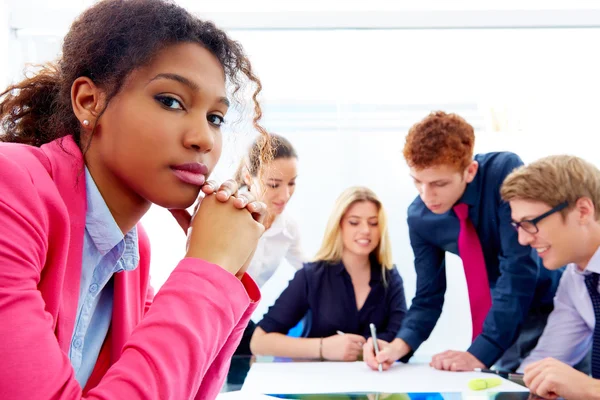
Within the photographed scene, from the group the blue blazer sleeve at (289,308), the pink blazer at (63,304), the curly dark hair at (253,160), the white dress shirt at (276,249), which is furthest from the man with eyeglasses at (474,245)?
the pink blazer at (63,304)

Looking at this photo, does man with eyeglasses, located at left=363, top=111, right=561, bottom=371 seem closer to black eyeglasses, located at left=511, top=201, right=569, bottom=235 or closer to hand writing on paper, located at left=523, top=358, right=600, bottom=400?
black eyeglasses, located at left=511, top=201, right=569, bottom=235

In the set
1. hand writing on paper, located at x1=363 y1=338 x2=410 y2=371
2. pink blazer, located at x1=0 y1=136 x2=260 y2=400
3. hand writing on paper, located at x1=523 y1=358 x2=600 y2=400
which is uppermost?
pink blazer, located at x1=0 y1=136 x2=260 y2=400

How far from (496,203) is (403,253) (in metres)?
0.98

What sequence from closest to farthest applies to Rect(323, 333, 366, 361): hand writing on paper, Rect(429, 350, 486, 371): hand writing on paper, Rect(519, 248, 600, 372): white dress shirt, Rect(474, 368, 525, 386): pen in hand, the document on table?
the document on table < Rect(474, 368, 525, 386): pen in hand < Rect(429, 350, 486, 371): hand writing on paper < Rect(519, 248, 600, 372): white dress shirt < Rect(323, 333, 366, 361): hand writing on paper

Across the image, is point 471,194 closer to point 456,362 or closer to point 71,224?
point 456,362

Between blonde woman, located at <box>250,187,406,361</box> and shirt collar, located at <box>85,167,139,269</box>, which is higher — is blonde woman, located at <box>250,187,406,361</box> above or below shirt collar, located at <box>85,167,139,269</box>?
below

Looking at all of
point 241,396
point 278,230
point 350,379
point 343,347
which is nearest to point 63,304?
point 241,396

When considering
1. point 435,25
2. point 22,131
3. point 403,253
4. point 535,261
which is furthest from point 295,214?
point 22,131

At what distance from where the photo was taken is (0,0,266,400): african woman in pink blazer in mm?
611

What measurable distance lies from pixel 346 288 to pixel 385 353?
0.67 meters

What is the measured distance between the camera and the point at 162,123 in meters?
0.75

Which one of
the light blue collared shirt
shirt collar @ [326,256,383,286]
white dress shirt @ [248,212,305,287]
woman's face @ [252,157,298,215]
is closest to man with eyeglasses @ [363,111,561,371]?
shirt collar @ [326,256,383,286]

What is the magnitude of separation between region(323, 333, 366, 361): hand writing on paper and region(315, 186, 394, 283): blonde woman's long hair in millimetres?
463

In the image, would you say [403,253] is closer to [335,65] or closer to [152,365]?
[335,65]
